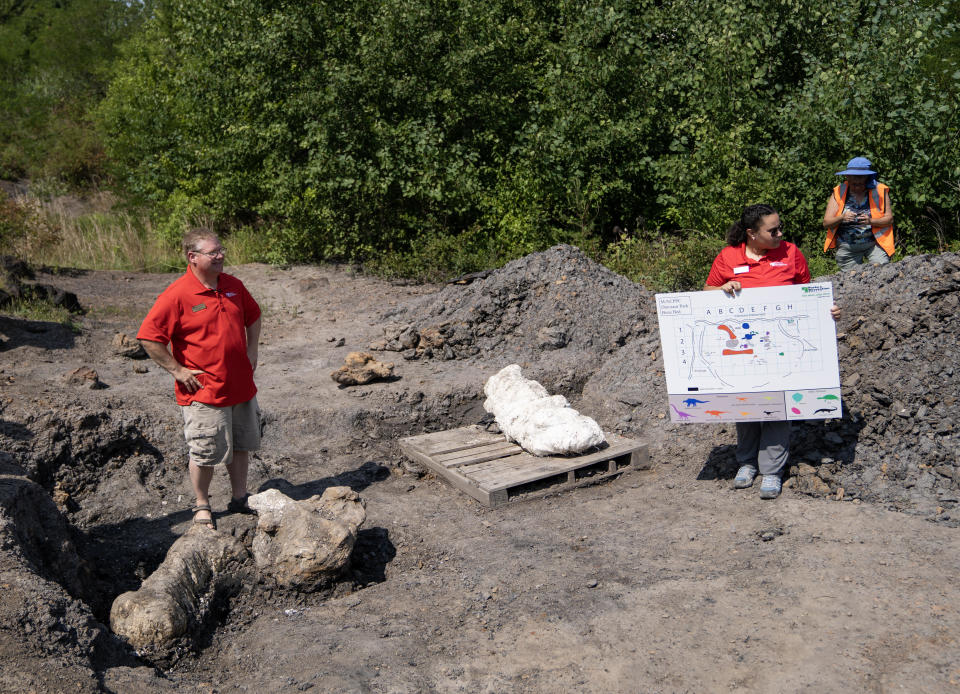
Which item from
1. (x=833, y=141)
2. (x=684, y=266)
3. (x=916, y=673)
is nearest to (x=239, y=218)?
(x=684, y=266)

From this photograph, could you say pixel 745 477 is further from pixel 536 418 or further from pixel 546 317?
pixel 546 317

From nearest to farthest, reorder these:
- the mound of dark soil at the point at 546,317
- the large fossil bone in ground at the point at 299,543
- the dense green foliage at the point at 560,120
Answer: the large fossil bone in ground at the point at 299,543
the mound of dark soil at the point at 546,317
the dense green foliage at the point at 560,120

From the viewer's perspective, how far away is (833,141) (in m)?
9.72

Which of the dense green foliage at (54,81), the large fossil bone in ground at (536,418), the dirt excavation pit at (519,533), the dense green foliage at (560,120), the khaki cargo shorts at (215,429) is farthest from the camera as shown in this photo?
the dense green foliage at (54,81)

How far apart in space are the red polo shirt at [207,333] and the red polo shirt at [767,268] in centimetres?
281

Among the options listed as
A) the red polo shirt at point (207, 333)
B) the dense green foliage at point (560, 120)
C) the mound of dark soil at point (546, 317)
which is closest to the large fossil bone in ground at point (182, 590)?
the red polo shirt at point (207, 333)

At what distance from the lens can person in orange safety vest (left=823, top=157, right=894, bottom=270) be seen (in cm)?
704

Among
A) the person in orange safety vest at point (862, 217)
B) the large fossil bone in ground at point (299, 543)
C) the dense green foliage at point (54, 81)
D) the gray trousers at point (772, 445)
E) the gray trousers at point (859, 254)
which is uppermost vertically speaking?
the dense green foliage at point (54, 81)

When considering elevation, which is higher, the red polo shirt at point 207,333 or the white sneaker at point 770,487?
the red polo shirt at point 207,333

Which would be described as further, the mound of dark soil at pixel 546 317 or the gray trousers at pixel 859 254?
the mound of dark soil at pixel 546 317

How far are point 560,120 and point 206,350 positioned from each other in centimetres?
814

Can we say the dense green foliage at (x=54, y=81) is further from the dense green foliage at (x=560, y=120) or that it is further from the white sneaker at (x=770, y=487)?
the white sneaker at (x=770, y=487)

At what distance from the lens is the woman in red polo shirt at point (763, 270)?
4.61 meters

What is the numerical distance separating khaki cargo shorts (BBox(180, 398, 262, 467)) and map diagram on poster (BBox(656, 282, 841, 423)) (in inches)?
102
